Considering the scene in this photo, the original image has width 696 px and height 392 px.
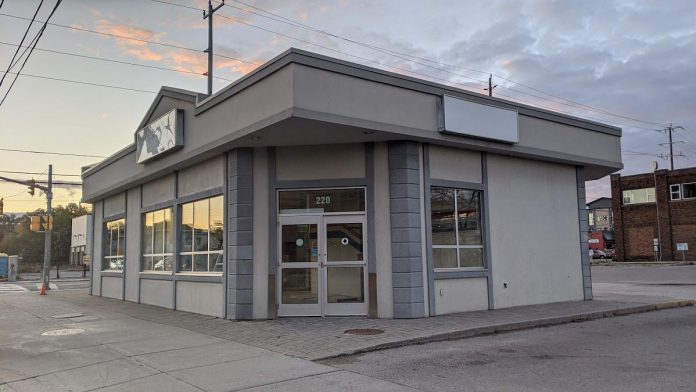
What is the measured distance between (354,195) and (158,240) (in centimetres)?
747

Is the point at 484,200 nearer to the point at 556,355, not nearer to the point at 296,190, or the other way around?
the point at 296,190

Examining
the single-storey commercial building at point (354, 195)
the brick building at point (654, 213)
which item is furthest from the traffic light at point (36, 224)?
the brick building at point (654, 213)

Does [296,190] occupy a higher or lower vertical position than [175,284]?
higher

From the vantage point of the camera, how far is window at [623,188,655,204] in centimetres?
4619

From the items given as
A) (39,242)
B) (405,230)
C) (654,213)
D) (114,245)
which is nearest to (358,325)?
(405,230)

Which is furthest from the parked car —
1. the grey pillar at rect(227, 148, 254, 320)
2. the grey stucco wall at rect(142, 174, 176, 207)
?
the grey pillar at rect(227, 148, 254, 320)

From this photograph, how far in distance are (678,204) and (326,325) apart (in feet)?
142

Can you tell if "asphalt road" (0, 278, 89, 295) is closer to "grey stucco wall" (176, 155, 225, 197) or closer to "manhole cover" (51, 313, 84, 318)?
"manhole cover" (51, 313, 84, 318)

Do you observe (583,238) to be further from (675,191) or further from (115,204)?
(675,191)

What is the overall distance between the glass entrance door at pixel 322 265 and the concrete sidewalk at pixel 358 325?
0.37 metres

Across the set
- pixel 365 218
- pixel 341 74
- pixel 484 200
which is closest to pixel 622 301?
pixel 484 200

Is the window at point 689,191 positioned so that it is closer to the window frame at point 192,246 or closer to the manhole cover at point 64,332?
the window frame at point 192,246

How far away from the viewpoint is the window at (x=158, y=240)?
51.7 feet

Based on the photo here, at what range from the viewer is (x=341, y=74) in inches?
416
